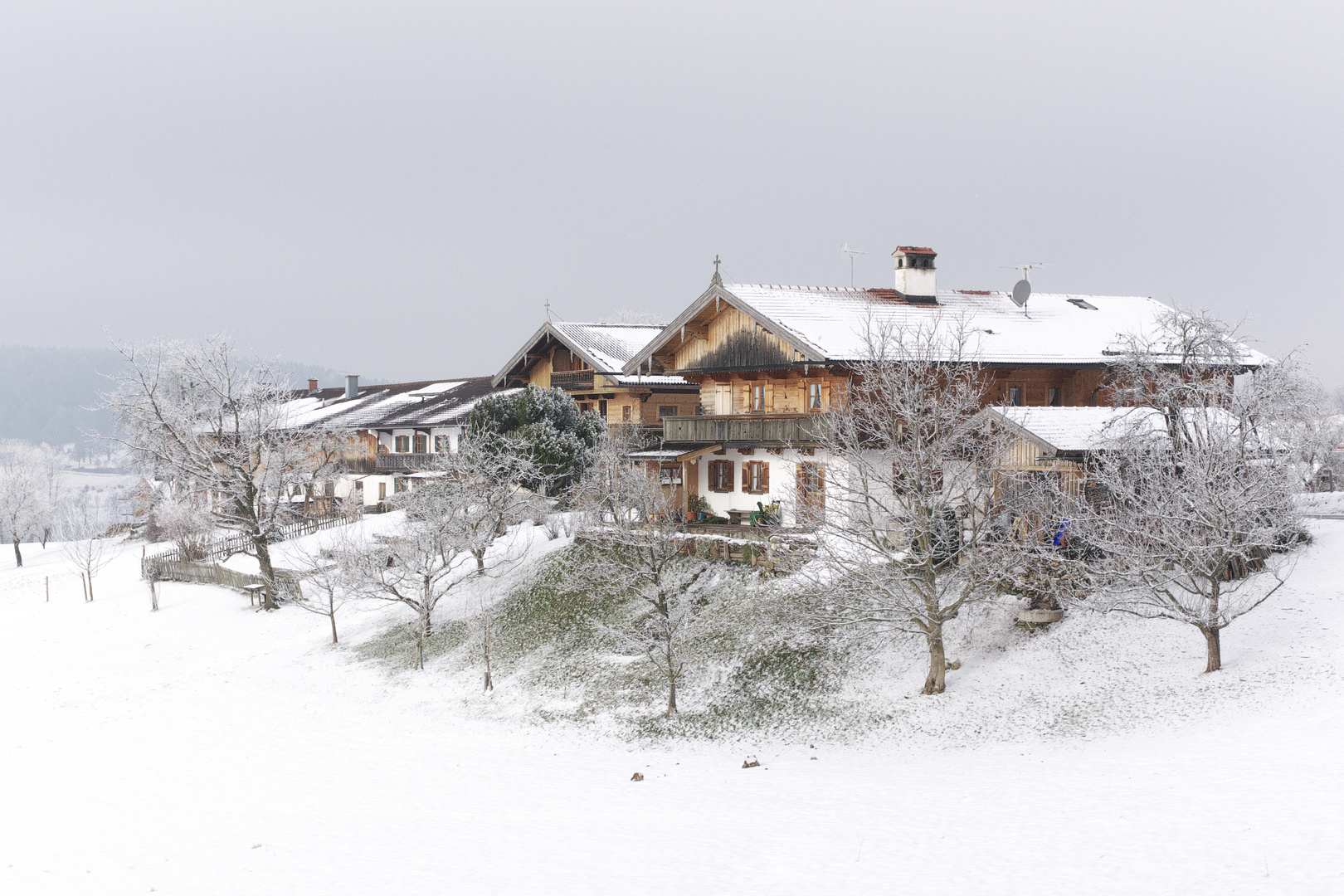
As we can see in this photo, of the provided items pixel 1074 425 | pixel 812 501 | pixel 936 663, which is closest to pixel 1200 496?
pixel 936 663

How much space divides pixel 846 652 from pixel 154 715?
754 inches

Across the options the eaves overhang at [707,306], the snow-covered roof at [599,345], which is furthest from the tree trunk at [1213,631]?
the snow-covered roof at [599,345]

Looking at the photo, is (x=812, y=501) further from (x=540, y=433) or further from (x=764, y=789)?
(x=540, y=433)

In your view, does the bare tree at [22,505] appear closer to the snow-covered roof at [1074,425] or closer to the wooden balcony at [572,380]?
the wooden balcony at [572,380]

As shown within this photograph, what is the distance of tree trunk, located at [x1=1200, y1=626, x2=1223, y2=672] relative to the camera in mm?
18812

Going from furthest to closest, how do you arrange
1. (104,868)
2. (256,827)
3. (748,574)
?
1. (748,574)
2. (256,827)
3. (104,868)

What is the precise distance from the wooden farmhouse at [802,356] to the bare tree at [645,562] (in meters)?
3.71

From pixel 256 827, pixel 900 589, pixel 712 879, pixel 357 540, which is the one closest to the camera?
pixel 712 879

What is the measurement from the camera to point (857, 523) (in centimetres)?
2138

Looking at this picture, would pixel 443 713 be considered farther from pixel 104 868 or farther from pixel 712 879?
pixel 712 879

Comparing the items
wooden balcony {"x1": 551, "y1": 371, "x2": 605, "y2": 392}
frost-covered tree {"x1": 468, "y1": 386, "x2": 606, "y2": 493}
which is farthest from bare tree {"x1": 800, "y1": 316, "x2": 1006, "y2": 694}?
wooden balcony {"x1": 551, "y1": 371, "x2": 605, "y2": 392}

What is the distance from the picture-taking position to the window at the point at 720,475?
124 feet

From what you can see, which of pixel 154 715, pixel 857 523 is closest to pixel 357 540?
pixel 154 715

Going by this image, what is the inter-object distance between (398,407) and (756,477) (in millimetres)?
35203
